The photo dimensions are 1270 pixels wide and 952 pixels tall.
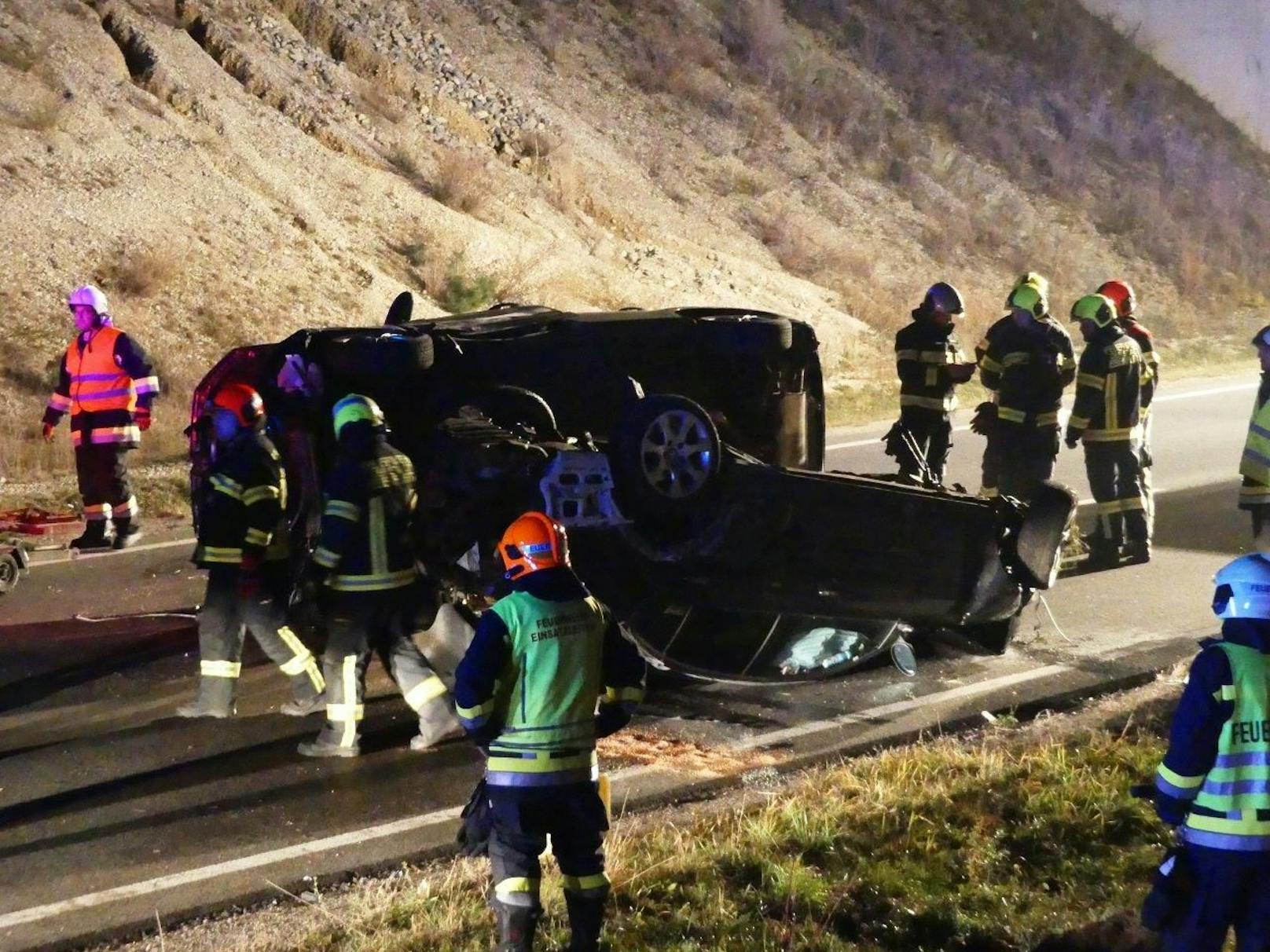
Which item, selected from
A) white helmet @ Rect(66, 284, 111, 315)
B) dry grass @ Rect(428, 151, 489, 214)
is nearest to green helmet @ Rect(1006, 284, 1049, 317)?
white helmet @ Rect(66, 284, 111, 315)

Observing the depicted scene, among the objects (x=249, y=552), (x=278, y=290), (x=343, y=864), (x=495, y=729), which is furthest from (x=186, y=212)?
(x=495, y=729)

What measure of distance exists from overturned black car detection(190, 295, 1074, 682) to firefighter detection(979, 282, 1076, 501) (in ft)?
9.07

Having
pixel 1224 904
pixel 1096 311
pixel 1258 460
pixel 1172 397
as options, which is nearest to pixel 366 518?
pixel 1224 904

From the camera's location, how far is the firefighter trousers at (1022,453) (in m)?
9.70

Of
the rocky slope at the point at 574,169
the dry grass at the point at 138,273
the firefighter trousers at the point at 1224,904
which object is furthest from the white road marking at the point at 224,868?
the dry grass at the point at 138,273

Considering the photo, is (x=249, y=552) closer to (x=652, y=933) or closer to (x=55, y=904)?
(x=55, y=904)

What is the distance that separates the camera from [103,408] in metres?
9.72

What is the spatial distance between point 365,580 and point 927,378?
512cm

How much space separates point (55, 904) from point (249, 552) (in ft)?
6.50

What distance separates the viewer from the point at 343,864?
210 inches

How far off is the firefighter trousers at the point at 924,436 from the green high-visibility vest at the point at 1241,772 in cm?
647

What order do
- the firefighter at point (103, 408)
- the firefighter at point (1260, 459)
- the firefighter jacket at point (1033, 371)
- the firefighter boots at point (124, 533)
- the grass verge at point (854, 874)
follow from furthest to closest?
the firefighter boots at point (124, 533)
the firefighter at point (103, 408)
the firefighter jacket at point (1033, 371)
the firefighter at point (1260, 459)
the grass verge at point (854, 874)

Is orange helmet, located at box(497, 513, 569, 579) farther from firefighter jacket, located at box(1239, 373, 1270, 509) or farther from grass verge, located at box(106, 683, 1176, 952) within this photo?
firefighter jacket, located at box(1239, 373, 1270, 509)

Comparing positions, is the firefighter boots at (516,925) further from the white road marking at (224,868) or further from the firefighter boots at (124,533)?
the firefighter boots at (124,533)
